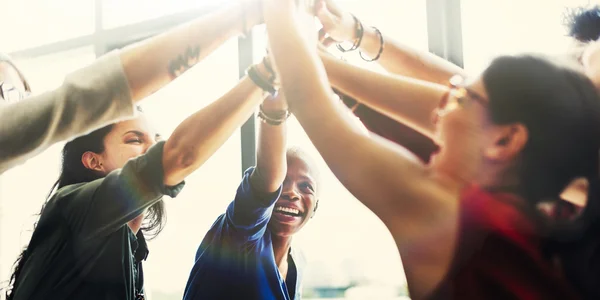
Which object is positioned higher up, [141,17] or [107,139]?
[141,17]

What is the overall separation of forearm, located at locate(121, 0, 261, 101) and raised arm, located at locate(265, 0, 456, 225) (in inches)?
8.5

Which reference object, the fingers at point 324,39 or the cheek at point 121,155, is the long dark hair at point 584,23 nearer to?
the fingers at point 324,39

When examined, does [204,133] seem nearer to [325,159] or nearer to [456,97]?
[325,159]

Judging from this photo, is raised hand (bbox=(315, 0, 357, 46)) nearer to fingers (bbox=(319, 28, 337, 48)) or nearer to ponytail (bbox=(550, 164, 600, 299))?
fingers (bbox=(319, 28, 337, 48))

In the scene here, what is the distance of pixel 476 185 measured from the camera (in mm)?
911

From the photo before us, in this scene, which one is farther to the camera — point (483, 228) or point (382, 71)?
point (382, 71)

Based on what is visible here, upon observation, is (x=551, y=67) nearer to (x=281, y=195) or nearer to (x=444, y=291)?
(x=444, y=291)

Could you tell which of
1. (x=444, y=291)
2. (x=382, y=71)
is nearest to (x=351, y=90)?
(x=382, y=71)

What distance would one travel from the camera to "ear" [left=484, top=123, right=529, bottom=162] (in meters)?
0.89

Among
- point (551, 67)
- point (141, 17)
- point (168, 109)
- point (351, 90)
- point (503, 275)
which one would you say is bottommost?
point (503, 275)

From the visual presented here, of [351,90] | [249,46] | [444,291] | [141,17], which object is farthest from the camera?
[141,17]

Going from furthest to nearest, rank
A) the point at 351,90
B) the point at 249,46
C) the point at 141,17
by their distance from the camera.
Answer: the point at 141,17 → the point at 249,46 → the point at 351,90

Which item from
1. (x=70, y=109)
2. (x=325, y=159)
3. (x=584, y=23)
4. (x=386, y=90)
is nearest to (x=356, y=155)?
(x=325, y=159)

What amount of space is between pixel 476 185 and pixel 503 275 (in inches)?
7.0
